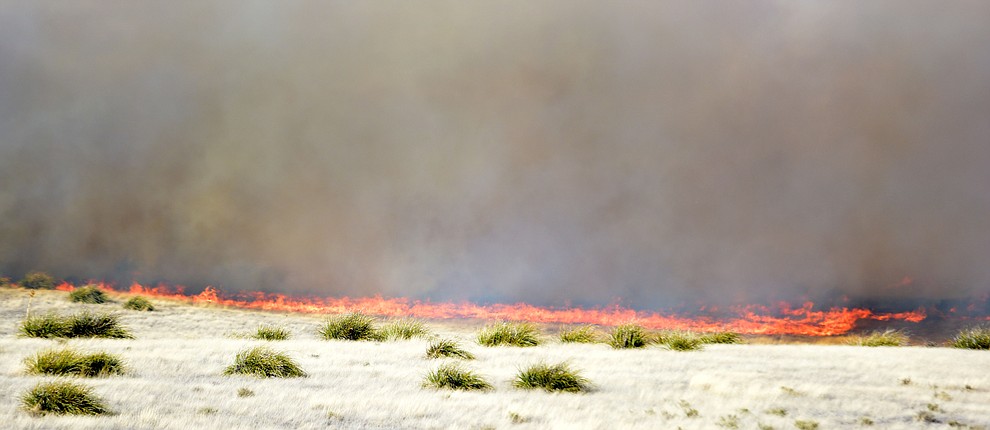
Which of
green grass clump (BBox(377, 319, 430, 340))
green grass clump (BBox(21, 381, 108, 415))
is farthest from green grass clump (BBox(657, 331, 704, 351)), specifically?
green grass clump (BBox(21, 381, 108, 415))

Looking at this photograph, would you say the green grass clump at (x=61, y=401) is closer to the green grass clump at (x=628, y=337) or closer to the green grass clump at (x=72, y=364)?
Result: the green grass clump at (x=72, y=364)

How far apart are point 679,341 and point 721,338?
444cm

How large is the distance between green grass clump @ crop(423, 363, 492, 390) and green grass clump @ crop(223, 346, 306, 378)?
10.9ft

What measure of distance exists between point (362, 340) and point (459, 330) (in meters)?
6.33

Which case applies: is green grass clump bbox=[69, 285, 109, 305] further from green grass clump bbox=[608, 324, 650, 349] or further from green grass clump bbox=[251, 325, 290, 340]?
green grass clump bbox=[608, 324, 650, 349]

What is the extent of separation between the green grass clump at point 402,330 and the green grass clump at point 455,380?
9.06 meters

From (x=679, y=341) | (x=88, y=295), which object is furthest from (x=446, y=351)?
(x=88, y=295)

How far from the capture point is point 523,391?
13055mm

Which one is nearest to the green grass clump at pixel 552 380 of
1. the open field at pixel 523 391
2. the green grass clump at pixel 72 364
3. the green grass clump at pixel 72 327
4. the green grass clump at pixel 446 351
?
the open field at pixel 523 391

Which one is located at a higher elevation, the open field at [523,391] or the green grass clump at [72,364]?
the green grass clump at [72,364]

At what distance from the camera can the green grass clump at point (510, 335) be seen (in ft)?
68.3

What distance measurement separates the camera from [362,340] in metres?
22.2

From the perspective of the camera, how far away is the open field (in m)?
10.6

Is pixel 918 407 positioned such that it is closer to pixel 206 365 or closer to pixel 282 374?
pixel 282 374
